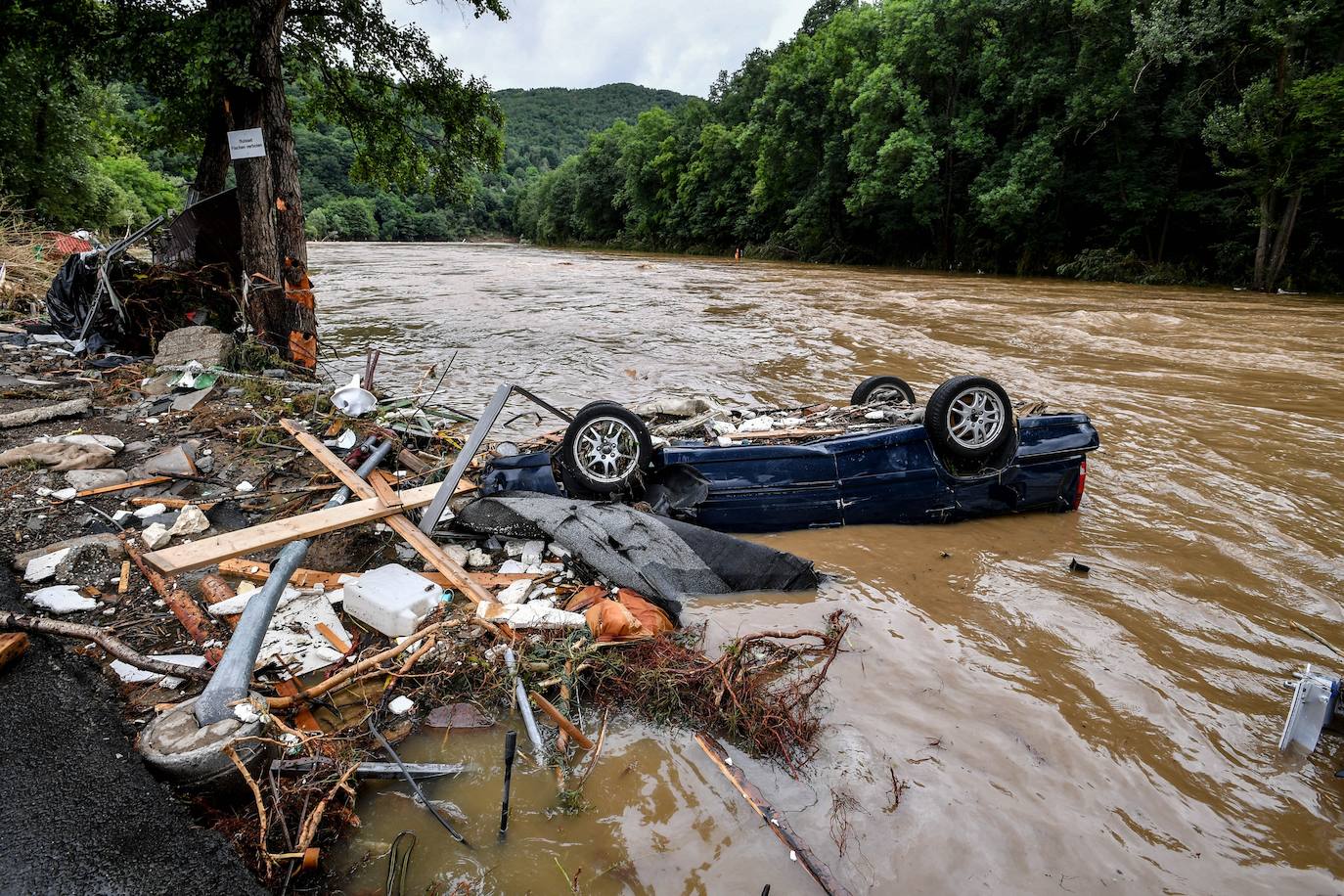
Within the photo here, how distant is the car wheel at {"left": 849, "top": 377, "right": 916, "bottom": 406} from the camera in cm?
648

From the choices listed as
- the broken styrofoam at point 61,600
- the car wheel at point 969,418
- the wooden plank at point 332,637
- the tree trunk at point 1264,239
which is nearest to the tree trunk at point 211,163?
the broken styrofoam at point 61,600

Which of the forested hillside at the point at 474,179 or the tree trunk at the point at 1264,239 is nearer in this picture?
the tree trunk at the point at 1264,239

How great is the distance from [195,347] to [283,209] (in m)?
1.86

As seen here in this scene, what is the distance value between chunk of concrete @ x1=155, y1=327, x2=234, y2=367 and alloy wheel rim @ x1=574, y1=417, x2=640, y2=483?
480cm

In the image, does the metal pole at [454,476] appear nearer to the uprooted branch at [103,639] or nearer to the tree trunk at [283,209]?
the uprooted branch at [103,639]

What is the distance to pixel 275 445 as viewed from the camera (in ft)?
17.1

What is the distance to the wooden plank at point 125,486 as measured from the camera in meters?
4.31

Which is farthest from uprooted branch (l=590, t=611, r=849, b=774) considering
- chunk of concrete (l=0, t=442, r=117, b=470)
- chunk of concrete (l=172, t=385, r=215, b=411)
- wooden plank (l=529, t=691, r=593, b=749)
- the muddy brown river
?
chunk of concrete (l=172, t=385, r=215, b=411)

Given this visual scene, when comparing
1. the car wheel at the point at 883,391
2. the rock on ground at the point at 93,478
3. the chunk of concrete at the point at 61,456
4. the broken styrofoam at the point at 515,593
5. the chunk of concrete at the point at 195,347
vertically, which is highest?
the chunk of concrete at the point at 195,347

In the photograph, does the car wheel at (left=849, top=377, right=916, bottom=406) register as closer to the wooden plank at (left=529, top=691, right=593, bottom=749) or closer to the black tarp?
the black tarp

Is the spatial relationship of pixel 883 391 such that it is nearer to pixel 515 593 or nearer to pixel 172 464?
Answer: pixel 515 593

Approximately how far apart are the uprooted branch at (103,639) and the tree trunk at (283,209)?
5.33m

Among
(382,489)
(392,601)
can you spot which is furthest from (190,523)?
(392,601)

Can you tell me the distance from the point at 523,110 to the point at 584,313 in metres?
190
